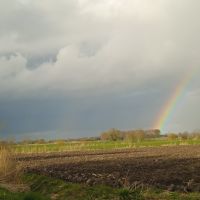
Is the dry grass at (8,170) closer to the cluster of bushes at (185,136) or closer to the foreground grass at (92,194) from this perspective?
the foreground grass at (92,194)

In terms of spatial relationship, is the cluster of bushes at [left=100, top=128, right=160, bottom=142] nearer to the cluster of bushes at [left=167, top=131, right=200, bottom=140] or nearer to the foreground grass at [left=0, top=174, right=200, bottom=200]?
the cluster of bushes at [left=167, top=131, right=200, bottom=140]

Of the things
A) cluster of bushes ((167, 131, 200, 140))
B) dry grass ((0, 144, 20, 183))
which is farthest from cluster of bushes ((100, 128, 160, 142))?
dry grass ((0, 144, 20, 183))

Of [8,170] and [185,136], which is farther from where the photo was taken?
[185,136]

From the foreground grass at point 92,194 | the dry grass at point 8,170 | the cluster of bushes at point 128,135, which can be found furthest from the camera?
the cluster of bushes at point 128,135

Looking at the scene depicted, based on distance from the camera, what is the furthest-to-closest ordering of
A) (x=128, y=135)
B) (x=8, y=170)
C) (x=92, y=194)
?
(x=128, y=135)
(x=8, y=170)
(x=92, y=194)

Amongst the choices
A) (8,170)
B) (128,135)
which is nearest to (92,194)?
(8,170)

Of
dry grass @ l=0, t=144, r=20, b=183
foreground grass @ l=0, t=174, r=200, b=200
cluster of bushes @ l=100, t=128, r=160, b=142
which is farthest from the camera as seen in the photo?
cluster of bushes @ l=100, t=128, r=160, b=142

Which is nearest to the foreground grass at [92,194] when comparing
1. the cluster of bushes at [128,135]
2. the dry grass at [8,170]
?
the dry grass at [8,170]

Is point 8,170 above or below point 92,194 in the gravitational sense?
above

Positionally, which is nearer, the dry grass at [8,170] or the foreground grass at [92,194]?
the foreground grass at [92,194]

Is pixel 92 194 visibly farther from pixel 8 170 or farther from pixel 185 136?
pixel 185 136

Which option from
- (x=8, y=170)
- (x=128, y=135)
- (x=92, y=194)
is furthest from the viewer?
(x=128, y=135)

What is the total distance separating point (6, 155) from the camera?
31.9 meters

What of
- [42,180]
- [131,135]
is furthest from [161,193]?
[131,135]
